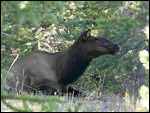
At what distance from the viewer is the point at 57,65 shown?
558 inches

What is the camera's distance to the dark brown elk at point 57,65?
44.2 feet

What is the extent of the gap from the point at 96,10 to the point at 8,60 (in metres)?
3.33

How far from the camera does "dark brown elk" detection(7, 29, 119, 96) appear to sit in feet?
44.2

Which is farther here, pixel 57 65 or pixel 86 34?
pixel 57 65

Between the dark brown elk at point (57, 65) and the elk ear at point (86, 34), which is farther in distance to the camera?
the dark brown elk at point (57, 65)

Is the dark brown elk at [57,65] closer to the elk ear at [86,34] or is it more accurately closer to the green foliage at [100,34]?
the elk ear at [86,34]

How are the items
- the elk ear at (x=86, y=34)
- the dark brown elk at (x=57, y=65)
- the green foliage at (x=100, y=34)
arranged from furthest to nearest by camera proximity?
the dark brown elk at (x=57, y=65) → the elk ear at (x=86, y=34) → the green foliage at (x=100, y=34)

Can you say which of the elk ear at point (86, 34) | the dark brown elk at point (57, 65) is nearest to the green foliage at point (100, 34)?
the elk ear at point (86, 34)

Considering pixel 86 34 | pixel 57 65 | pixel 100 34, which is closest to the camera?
pixel 86 34

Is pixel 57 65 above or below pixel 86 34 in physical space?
below

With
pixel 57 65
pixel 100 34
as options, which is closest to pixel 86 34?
pixel 100 34

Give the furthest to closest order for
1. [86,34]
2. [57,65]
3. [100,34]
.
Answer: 1. [57,65]
2. [100,34]
3. [86,34]

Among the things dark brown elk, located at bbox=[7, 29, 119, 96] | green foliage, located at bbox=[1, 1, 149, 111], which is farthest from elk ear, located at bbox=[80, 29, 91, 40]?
green foliage, located at bbox=[1, 1, 149, 111]

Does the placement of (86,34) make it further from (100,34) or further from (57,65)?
(57,65)
